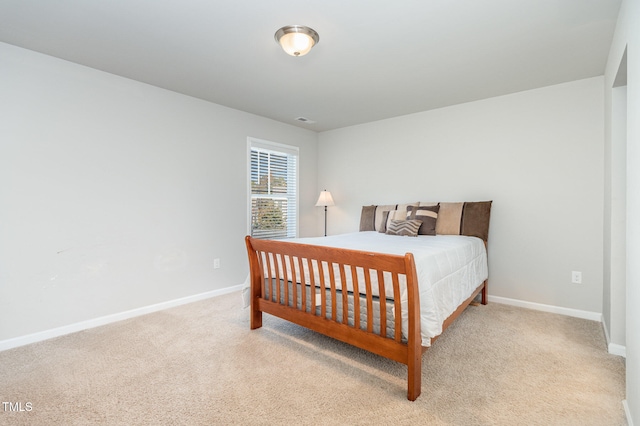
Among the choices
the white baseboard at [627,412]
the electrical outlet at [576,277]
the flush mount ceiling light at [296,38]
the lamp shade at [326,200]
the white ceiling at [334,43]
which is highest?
the white ceiling at [334,43]

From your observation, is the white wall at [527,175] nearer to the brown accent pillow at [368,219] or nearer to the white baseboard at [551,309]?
the white baseboard at [551,309]

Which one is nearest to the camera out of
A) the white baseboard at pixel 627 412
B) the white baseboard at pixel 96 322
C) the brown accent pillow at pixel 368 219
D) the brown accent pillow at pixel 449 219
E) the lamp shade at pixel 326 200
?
the white baseboard at pixel 627 412

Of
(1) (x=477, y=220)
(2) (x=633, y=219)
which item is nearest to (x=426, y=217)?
(1) (x=477, y=220)

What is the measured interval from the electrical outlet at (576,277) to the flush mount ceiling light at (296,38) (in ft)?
10.4

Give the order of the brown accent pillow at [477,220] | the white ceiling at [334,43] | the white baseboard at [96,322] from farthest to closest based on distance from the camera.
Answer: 1. the brown accent pillow at [477,220]
2. the white baseboard at [96,322]
3. the white ceiling at [334,43]

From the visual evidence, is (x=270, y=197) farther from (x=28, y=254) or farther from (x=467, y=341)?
(x=467, y=341)

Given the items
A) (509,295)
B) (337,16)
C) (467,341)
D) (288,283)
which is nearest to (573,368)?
(467,341)

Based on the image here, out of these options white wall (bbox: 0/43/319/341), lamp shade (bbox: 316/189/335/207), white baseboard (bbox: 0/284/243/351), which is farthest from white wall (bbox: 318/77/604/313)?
white baseboard (bbox: 0/284/243/351)

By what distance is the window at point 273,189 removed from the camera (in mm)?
4103

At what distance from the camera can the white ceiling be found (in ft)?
6.14

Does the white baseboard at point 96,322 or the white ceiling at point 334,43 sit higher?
the white ceiling at point 334,43

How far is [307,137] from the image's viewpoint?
483 cm

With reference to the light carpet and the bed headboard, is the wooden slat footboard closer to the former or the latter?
the light carpet

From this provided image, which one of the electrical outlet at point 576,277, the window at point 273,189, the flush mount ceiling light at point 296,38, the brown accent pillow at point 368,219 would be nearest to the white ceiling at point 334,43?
the flush mount ceiling light at point 296,38
